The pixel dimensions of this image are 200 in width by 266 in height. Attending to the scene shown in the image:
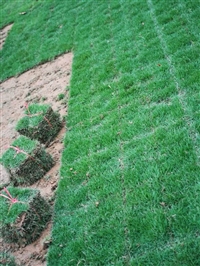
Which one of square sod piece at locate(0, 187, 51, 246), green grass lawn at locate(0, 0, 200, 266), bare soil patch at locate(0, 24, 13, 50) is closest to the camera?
Result: green grass lawn at locate(0, 0, 200, 266)

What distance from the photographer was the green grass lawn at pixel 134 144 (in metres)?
3.34

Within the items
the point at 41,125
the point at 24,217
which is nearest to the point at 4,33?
the point at 41,125

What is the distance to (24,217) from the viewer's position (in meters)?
3.90

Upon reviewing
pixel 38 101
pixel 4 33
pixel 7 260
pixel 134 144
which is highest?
pixel 4 33

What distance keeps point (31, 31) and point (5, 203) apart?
7146 mm

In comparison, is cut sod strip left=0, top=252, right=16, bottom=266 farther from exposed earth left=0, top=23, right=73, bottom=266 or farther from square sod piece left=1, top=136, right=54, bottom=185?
square sod piece left=1, top=136, right=54, bottom=185

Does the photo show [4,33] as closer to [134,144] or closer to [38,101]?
[38,101]

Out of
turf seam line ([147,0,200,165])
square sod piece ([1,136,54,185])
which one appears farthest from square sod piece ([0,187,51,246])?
turf seam line ([147,0,200,165])

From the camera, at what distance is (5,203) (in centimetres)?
412

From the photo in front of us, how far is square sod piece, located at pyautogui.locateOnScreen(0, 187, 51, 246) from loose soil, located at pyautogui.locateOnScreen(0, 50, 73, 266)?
0.10m

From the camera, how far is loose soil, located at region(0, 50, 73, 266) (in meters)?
3.95

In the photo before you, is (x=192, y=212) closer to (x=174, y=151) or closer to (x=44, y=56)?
(x=174, y=151)

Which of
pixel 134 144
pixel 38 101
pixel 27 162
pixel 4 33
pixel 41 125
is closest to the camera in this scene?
pixel 134 144

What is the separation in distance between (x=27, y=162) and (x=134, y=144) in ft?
5.14
